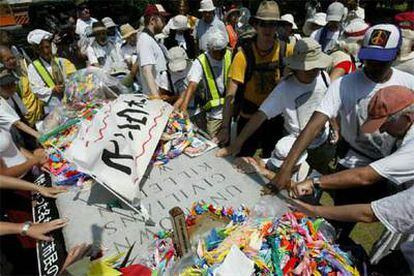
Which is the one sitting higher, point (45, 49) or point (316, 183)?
point (45, 49)

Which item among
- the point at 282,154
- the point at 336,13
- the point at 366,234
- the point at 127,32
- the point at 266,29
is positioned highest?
the point at 266,29

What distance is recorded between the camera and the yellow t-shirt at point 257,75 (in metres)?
3.23

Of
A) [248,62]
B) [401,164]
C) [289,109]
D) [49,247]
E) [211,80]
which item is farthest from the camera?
[211,80]

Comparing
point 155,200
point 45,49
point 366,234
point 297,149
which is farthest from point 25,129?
point 366,234

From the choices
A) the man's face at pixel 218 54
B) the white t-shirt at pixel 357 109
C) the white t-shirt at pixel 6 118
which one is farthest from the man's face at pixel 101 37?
the white t-shirt at pixel 357 109

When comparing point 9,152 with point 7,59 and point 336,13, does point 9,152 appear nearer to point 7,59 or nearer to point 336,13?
point 7,59

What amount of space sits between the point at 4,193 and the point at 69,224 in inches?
33.4

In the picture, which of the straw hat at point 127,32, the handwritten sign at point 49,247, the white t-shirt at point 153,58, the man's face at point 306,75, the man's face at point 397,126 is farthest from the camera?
the straw hat at point 127,32

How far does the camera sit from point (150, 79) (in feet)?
13.2

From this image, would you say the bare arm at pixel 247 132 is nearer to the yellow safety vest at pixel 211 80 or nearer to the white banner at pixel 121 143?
the white banner at pixel 121 143

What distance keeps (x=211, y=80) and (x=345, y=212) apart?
221cm

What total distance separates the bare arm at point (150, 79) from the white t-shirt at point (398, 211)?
2.70 metres

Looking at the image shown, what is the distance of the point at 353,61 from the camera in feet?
13.0

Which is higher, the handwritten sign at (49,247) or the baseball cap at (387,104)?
the baseball cap at (387,104)
